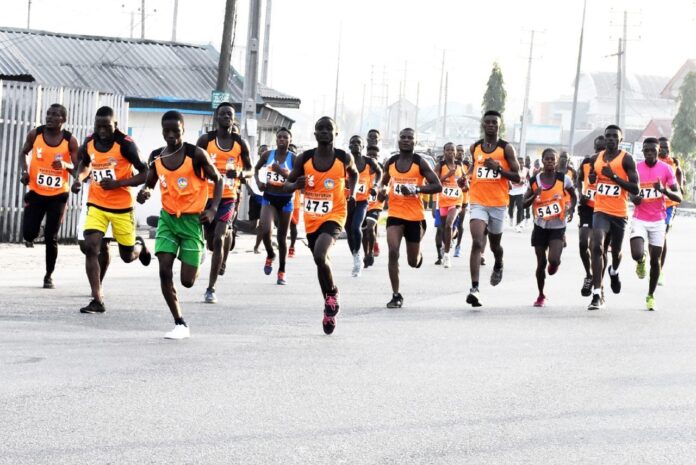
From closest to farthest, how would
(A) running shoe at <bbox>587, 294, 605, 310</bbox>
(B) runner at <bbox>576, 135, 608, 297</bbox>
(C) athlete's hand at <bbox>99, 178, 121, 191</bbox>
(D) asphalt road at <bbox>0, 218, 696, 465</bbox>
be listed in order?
(D) asphalt road at <bbox>0, 218, 696, 465</bbox> < (C) athlete's hand at <bbox>99, 178, 121, 191</bbox> < (A) running shoe at <bbox>587, 294, 605, 310</bbox> < (B) runner at <bbox>576, 135, 608, 297</bbox>

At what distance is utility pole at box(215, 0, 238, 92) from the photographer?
956 inches

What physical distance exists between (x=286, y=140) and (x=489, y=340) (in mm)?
6060

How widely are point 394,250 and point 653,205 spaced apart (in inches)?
121

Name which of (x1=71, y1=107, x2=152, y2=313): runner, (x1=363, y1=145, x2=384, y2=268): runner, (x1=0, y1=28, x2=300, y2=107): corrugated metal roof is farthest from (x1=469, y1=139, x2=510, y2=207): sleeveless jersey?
(x1=0, y1=28, x2=300, y2=107): corrugated metal roof

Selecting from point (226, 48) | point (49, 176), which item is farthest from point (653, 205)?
point (226, 48)

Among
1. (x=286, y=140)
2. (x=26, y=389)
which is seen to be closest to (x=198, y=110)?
(x=286, y=140)

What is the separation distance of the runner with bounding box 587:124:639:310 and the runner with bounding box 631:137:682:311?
0.80 feet

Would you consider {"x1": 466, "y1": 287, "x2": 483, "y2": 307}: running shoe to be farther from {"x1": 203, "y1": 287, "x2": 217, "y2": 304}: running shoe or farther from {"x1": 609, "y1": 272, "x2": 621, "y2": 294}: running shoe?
{"x1": 203, "y1": 287, "x2": 217, "y2": 304}: running shoe

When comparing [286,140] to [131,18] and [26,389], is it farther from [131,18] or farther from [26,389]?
[131,18]

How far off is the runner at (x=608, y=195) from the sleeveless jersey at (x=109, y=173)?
16.3 ft

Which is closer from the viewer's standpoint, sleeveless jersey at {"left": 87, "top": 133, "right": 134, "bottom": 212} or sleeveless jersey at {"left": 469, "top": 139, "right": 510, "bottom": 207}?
sleeveless jersey at {"left": 87, "top": 133, "right": 134, "bottom": 212}

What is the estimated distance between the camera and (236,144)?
14.6m

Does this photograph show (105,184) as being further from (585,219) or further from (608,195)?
(585,219)

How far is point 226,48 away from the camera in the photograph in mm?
24578
